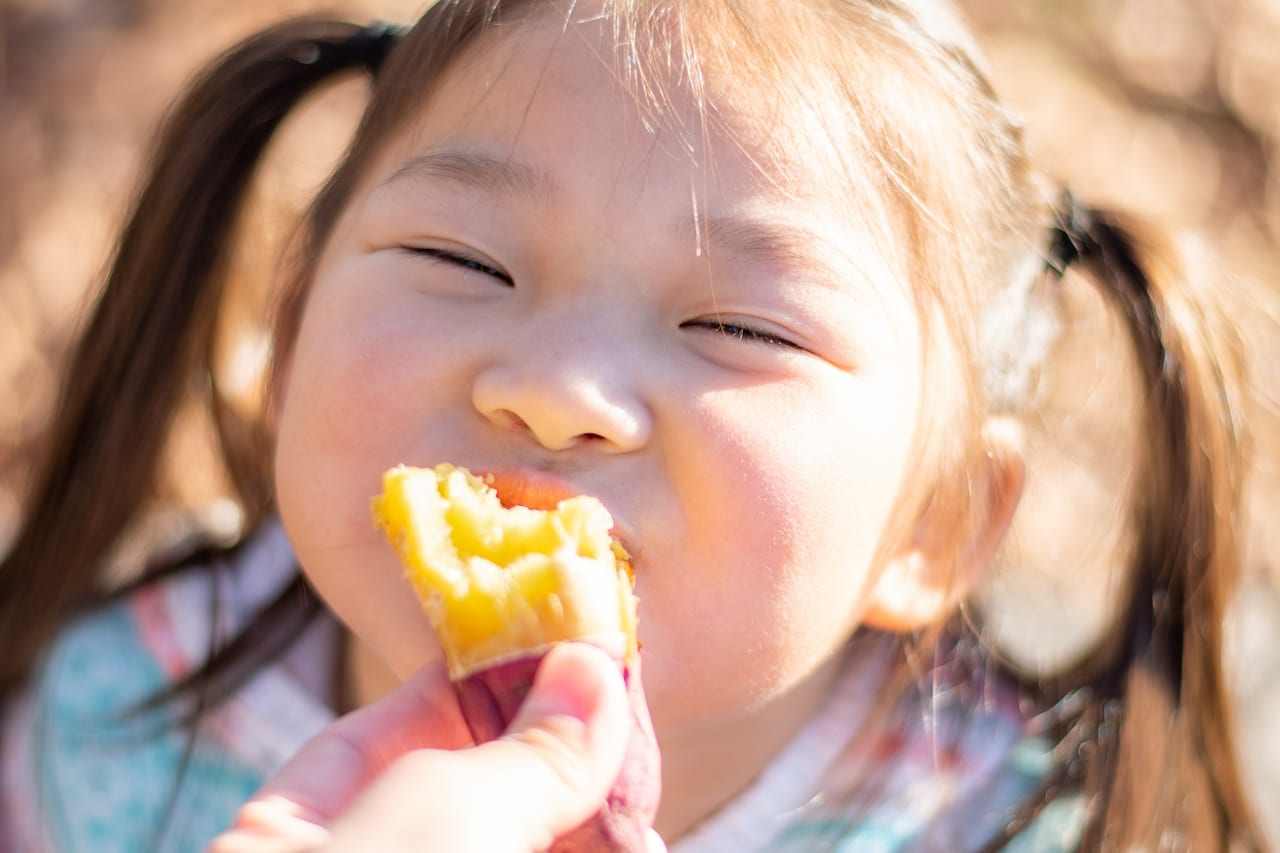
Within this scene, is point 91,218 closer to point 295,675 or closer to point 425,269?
point 295,675

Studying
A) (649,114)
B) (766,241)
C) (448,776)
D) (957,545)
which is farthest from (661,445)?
(957,545)

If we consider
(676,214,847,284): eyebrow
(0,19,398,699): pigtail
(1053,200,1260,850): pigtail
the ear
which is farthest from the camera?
(0,19,398,699): pigtail

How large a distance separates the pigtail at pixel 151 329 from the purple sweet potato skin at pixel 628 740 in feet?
3.96

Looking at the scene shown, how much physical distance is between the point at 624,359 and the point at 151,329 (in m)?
1.10

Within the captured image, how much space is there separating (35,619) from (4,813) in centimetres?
32

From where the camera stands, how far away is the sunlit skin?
144cm

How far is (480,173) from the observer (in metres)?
1.56

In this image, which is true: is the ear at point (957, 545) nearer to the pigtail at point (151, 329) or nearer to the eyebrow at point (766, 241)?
the eyebrow at point (766, 241)

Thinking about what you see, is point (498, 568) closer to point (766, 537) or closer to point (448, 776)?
point (448, 776)

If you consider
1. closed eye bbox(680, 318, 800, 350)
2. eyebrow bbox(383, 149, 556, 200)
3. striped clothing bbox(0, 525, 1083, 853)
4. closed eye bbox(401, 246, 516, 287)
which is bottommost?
striped clothing bbox(0, 525, 1083, 853)

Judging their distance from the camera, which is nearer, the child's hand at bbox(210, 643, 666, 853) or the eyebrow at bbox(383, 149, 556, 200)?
the child's hand at bbox(210, 643, 666, 853)

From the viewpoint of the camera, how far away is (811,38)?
1.62 metres

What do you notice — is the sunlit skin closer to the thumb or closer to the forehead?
the forehead

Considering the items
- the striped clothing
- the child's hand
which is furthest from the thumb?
the striped clothing
